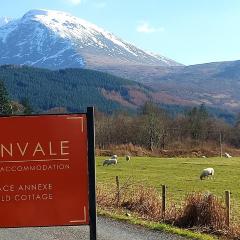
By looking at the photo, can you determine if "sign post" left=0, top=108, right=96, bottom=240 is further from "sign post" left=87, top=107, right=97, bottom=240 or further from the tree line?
the tree line

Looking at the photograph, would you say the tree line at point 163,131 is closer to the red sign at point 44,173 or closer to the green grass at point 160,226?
the green grass at point 160,226

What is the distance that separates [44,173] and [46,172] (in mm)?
29

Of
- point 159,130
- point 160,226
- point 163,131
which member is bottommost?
point 163,131

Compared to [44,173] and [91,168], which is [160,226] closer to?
[91,168]

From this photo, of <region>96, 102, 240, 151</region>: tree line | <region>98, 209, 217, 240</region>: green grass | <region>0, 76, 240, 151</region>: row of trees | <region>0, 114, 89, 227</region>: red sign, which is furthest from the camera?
<region>0, 76, 240, 151</region>: row of trees

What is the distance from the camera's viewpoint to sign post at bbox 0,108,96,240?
740 cm

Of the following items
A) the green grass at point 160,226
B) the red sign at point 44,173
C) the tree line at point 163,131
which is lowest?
the tree line at point 163,131

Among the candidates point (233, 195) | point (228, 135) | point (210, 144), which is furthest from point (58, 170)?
point (228, 135)

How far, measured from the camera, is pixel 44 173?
7.41m

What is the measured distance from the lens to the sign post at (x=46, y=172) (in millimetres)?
7402

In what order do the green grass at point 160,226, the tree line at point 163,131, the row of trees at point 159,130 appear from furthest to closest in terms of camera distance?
1. the row of trees at point 159,130
2. the tree line at point 163,131
3. the green grass at point 160,226

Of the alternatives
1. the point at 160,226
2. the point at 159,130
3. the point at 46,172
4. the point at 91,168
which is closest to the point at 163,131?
the point at 159,130

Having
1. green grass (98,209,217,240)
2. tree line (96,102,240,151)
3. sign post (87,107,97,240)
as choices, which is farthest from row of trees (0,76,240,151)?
sign post (87,107,97,240)

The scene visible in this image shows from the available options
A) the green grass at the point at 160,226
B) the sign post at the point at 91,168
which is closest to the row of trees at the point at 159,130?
the green grass at the point at 160,226
